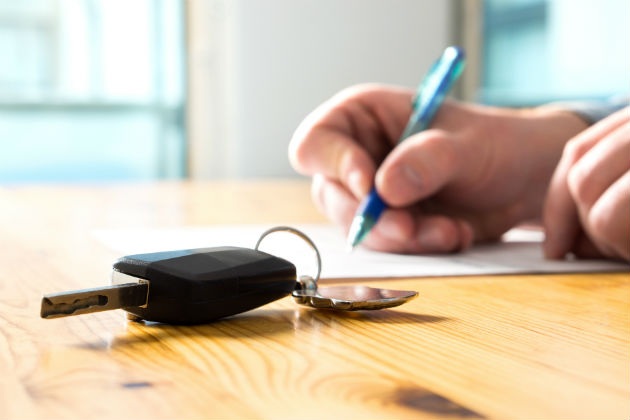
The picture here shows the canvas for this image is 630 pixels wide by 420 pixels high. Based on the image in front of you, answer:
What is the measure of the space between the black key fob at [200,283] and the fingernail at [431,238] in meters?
0.29

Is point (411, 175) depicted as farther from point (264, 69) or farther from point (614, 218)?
point (264, 69)

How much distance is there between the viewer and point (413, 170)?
1.97ft

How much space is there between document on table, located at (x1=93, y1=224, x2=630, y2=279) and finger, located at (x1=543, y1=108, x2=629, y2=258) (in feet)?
0.05

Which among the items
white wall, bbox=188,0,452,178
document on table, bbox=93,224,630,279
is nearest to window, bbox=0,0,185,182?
white wall, bbox=188,0,452,178

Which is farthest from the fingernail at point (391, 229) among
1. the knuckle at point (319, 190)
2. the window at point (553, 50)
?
the window at point (553, 50)

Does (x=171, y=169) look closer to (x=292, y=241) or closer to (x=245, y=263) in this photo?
(x=292, y=241)

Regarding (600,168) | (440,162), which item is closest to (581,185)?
(600,168)

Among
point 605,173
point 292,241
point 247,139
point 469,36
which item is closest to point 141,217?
point 292,241

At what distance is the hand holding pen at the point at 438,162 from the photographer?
2.03ft

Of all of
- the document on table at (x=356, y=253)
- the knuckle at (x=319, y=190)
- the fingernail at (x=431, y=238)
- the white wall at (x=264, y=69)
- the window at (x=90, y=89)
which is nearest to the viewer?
the document on table at (x=356, y=253)

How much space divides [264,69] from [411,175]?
2.61 m

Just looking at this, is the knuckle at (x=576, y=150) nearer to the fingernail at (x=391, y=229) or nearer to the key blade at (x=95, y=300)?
the fingernail at (x=391, y=229)

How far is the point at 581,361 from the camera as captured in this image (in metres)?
0.26

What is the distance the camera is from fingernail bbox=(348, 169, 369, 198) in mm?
646
